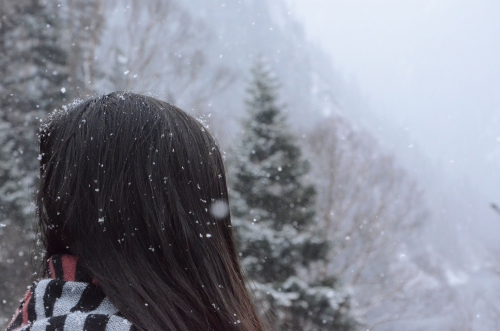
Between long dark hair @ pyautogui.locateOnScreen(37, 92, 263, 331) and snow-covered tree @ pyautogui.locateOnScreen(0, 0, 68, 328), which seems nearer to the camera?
long dark hair @ pyautogui.locateOnScreen(37, 92, 263, 331)

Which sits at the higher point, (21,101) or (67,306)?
(21,101)

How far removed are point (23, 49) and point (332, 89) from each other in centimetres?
3197

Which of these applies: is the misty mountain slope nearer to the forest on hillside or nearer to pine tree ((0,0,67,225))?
the forest on hillside

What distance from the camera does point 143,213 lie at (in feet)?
3.61

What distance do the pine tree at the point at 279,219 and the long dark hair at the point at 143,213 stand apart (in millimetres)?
7514

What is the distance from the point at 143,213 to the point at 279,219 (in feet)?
28.8

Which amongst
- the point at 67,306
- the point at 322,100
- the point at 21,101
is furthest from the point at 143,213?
the point at 322,100

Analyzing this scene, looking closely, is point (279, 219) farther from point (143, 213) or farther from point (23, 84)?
point (143, 213)

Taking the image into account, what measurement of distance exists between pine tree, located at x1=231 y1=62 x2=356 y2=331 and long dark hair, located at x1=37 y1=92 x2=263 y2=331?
7.51m

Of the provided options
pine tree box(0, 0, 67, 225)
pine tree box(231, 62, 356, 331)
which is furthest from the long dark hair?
pine tree box(0, 0, 67, 225)

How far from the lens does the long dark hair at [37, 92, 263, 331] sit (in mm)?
1070

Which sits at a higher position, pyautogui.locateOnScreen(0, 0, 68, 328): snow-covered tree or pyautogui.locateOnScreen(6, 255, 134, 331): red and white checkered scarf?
pyautogui.locateOnScreen(0, 0, 68, 328): snow-covered tree

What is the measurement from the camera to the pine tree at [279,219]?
8977 mm

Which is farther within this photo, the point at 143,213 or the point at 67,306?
the point at 143,213
